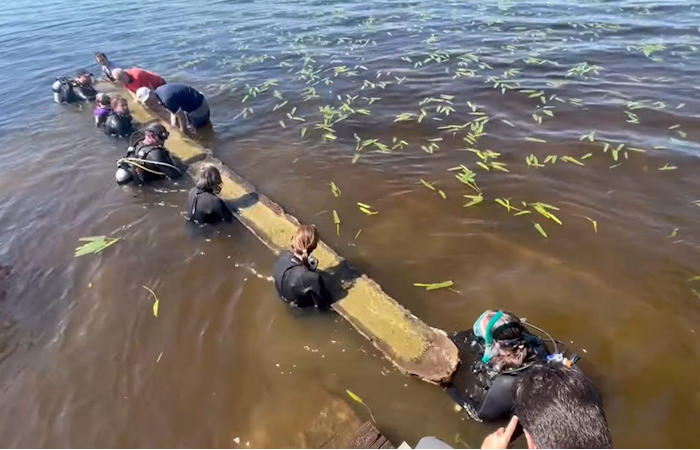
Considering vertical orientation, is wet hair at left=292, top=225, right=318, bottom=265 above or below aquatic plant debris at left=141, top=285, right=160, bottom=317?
above

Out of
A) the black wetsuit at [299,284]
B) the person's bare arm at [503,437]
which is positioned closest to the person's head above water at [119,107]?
the black wetsuit at [299,284]

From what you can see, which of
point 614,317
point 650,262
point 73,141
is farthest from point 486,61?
point 73,141

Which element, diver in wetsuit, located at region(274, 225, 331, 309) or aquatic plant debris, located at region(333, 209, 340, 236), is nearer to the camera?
diver in wetsuit, located at region(274, 225, 331, 309)

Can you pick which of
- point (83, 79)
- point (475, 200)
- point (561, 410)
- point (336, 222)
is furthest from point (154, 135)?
point (561, 410)

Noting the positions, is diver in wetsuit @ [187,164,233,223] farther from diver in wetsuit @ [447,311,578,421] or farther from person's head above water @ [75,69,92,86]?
person's head above water @ [75,69,92,86]

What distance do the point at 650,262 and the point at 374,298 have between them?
4540 mm

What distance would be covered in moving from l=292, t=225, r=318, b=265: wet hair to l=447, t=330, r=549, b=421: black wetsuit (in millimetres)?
2399

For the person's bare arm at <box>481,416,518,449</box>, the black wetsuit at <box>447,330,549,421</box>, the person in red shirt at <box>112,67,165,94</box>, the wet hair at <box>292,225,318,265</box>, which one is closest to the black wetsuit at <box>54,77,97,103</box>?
the person in red shirt at <box>112,67,165,94</box>

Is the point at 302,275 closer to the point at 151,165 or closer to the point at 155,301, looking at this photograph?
the point at 155,301

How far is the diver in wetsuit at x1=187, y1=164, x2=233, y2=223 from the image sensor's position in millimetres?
8281

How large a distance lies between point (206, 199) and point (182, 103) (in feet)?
16.2

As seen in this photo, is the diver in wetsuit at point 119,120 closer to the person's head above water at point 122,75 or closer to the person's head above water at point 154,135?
the person's head above water at point 122,75

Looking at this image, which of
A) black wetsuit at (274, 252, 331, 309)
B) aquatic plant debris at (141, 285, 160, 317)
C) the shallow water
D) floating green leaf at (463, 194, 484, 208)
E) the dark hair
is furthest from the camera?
floating green leaf at (463, 194, 484, 208)

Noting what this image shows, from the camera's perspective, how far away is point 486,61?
585 inches
